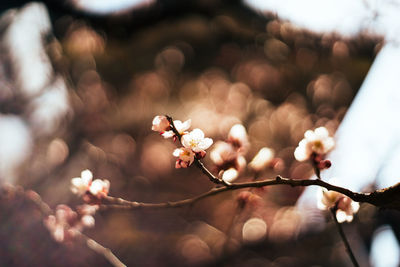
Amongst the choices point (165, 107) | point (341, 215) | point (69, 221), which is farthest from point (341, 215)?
point (165, 107)

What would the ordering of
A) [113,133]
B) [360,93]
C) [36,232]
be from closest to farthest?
[36,232], [360,93], [113,133]

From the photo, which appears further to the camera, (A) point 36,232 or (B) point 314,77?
(B) point 314,77

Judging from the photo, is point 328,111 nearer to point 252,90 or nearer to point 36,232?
point 252,90

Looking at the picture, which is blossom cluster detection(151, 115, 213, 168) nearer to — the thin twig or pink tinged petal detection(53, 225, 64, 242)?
the thin twig

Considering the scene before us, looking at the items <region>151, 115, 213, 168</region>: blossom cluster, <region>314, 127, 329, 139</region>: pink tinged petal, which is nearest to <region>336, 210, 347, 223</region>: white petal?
<region>314, 127, 329, 139</region>: pink tinged petal

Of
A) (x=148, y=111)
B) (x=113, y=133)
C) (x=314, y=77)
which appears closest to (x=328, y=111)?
(x=314, y=77)

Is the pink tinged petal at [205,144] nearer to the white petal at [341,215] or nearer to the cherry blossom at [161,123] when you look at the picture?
the cherry blossom at [161,123]

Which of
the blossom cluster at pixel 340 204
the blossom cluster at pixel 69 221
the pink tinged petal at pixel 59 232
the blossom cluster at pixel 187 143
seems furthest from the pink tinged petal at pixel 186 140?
the pink tinged petal at pixel 59 232
